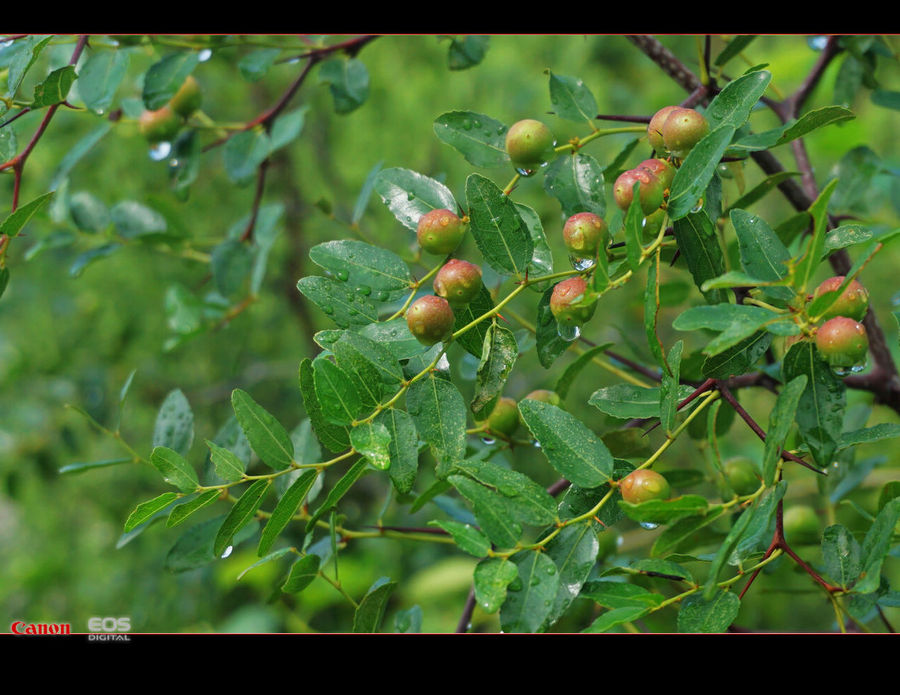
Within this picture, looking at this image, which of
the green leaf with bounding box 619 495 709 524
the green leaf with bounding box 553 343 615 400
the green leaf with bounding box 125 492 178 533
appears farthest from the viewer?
the green leaf with bounding box 553 343 615 400

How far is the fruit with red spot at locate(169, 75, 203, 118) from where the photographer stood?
36.7 inches

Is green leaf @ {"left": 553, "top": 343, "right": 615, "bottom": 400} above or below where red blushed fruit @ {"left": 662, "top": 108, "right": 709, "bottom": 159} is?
below

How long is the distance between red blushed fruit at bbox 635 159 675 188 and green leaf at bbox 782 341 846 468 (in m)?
0.13

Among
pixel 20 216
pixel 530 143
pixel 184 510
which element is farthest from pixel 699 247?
pixel 20 216

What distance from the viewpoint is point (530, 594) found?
0.48 m

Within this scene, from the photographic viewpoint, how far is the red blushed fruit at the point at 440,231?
0.55 meters

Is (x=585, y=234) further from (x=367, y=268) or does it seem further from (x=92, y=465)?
(x=92, y=465)

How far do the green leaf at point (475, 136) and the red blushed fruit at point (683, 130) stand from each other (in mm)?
139

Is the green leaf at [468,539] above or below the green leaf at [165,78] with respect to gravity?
below

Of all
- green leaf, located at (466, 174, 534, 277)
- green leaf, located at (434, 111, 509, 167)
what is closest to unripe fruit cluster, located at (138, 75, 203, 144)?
green leaf, located at (434, 111, 509, 167)

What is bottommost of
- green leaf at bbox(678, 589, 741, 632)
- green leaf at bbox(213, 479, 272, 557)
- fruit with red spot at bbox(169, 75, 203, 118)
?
green leaf at bbox(678, 589, 741, 632)

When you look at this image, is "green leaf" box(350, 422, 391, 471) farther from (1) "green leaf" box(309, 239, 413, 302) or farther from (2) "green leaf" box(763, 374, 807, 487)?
(2) "green leaf" box(763, 374, 807, 487)

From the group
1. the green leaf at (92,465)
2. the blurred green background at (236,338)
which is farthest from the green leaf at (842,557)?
the blurred green background at (236,338)

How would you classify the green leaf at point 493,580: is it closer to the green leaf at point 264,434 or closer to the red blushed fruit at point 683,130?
the green leaf at point 264,434
